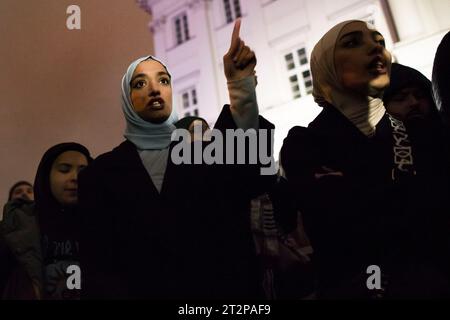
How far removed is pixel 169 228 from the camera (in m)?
1.04

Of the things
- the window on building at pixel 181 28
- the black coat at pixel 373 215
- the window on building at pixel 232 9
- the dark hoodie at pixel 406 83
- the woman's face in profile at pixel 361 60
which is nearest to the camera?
the black coat at pixel 373 215

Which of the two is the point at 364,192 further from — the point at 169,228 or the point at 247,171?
the point at 169,228

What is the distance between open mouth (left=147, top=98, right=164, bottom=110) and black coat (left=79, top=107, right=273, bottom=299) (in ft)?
0.62

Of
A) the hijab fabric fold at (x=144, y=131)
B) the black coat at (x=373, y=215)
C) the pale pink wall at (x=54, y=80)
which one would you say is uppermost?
the pale pink wall at (x=54, y=80)

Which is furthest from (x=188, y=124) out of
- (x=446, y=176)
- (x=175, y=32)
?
(x=175, y=32)

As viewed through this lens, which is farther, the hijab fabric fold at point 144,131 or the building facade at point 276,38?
the building facade at point 276,38

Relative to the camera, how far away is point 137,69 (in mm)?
1208

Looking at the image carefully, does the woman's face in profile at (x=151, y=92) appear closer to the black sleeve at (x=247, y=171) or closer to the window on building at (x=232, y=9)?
the black sleeve at (x=247, y=171)

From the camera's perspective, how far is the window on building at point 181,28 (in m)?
3.37

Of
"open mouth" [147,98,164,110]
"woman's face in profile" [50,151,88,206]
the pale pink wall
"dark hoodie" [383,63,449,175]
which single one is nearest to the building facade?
the pale pink wall

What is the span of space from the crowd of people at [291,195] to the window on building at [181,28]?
2.32 m

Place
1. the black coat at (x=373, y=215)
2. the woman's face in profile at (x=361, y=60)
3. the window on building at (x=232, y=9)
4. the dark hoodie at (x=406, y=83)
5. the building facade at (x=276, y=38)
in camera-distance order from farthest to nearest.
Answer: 1. the window on building at (x=232, y=9)
2. the building facade at (x=276, y=38)
3. the dark hoodie at (x=406, y=83)
4. the woman's face in profile at (x=361, y=60)
5. the black coat at (x=373, y=215)

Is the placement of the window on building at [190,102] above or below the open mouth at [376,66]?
above

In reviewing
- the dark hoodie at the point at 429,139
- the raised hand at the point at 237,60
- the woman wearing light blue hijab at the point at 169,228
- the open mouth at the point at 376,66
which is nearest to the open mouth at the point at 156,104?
the woman wearing light blue hijab at the point at 169,228
